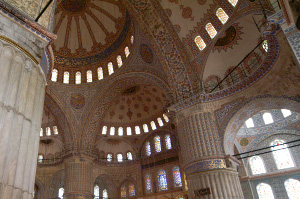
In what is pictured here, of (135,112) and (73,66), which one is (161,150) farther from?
(73,66)

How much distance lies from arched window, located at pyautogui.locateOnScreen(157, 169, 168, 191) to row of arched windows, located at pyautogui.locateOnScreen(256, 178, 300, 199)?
643cm

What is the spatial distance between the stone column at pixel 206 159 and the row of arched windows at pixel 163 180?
768cm

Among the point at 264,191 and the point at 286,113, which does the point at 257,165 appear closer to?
the point at 264,191

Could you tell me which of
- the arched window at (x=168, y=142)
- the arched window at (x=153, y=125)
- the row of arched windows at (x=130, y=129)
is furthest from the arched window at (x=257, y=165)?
the arched window at (x=153, y=125)

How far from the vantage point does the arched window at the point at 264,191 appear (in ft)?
52.6

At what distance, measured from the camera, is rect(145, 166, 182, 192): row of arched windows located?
1894cm

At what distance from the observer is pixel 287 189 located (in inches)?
617

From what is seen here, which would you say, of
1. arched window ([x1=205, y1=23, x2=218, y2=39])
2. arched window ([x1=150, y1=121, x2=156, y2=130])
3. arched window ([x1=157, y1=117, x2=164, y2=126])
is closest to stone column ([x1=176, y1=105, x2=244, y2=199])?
arched window ([x1=205, y1=23, x2=218, y2=39])

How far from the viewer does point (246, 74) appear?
1166 centimetres

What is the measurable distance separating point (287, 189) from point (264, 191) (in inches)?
51.7

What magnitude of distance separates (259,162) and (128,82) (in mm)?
10295

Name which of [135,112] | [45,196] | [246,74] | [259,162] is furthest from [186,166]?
[45,196]

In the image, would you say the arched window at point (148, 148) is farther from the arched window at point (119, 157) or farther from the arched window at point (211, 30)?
the arched window at point (211, 30)

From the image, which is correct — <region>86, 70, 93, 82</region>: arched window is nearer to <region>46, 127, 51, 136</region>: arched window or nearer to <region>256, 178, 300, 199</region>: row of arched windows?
<region>46, 127, 51, 136</region>: arched window
